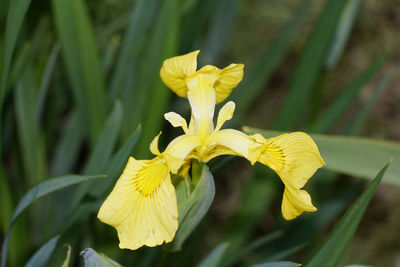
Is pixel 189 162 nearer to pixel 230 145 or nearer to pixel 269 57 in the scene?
pixel 230 145

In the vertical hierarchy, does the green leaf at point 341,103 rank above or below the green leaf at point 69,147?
above

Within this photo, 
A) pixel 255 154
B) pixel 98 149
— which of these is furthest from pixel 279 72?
pixel 255 154

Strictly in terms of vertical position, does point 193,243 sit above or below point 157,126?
below

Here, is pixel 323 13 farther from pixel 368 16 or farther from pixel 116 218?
pixel 368 16

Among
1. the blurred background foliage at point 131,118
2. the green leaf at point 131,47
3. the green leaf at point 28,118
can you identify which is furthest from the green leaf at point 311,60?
the green leaf at point 28,118

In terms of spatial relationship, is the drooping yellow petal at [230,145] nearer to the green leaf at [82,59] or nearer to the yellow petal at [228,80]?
the yellow petal at [228,80]

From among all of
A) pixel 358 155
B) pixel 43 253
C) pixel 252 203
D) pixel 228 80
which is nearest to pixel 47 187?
pixel 43 253
